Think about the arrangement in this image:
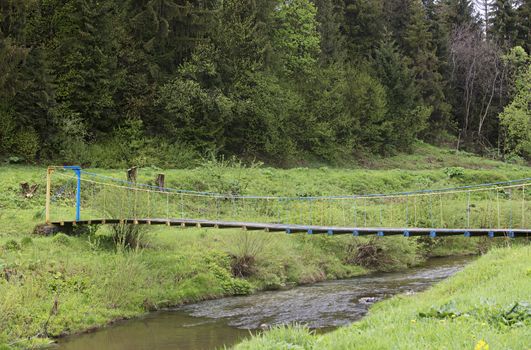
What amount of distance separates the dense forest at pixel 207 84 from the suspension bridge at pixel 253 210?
426cm

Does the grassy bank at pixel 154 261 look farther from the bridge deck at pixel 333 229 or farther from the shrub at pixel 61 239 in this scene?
the bridge deck at pixel 333 229

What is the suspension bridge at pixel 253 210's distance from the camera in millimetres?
12445

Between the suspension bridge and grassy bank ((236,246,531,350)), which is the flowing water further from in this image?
grassy bank ((236,246,531,350))

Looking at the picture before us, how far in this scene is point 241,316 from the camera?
1178 centimetres

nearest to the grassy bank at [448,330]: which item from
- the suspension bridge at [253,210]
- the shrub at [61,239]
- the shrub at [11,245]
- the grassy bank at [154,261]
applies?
the suspension bridge at [253,210]

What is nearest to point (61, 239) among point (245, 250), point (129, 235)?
point (129, 235)

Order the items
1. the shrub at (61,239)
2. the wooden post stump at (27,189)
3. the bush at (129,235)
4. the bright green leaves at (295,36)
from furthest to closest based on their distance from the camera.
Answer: the bright green leaves at (295,36)
the wooden post stump at (27,189)
the bush at (129,235)
the shrub at (61,239)

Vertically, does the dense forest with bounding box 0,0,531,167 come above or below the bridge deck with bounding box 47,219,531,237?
above

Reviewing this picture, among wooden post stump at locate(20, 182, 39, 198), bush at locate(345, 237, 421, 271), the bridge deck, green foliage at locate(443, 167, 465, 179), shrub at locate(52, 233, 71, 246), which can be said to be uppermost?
green foliage at locate(443, 167, 465, 179)

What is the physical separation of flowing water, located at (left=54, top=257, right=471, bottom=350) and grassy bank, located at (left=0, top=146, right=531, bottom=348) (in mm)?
540

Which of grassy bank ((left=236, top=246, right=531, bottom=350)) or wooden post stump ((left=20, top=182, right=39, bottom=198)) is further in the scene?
wooden post stump ((left=20, top=182, right=39, bottom=198))

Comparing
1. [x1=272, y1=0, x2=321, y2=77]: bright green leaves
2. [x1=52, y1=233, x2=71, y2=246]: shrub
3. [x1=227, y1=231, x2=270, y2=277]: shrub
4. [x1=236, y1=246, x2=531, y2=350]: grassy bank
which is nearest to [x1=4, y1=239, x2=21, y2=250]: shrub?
[x1=52, y1=233, x2=71, y2=246]: shrub

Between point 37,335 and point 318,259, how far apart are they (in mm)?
9242

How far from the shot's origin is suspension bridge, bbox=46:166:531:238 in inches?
490
